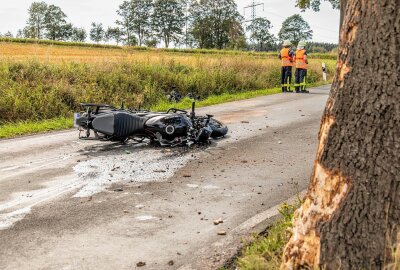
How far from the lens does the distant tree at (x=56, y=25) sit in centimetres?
10431

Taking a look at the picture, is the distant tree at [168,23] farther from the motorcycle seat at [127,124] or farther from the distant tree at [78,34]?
the motorcycle seat at [127,124]

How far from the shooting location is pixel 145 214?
579cm

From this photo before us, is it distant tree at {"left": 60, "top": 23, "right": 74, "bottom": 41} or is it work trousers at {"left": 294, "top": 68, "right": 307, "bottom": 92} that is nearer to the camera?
work trousers at {"left": 294, "top": 68, "right": 307, "bottom": 92}

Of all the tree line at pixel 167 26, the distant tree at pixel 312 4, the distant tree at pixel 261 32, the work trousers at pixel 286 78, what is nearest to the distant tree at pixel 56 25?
the tree line at pixel 167 26

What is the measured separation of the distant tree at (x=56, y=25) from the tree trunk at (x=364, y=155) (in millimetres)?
108022

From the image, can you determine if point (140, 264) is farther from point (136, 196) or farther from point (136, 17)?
point (136, 17)

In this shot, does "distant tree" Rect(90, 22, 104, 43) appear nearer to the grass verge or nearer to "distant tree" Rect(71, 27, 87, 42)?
"distant tree" Rect(71, 27, 87, 42)

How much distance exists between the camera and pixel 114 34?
111062mm

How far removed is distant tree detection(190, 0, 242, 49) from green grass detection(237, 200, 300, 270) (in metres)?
91.6

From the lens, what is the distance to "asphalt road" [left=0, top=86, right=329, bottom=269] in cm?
471

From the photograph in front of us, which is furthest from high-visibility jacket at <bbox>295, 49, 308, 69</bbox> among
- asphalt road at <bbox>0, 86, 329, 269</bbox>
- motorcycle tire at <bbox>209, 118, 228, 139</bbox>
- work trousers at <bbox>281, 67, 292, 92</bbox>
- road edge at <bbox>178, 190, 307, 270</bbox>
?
road edge at <bbox>178, 190, 307, 270</bbox>

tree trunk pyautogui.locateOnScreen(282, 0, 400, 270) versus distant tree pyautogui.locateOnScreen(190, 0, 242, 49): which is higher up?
distant tree pyautogui.locateOnScreen(190, 0, 242, 49)

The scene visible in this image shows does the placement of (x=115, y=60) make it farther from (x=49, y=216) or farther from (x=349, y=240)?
(x=349, y=240)

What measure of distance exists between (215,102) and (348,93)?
1367cm
